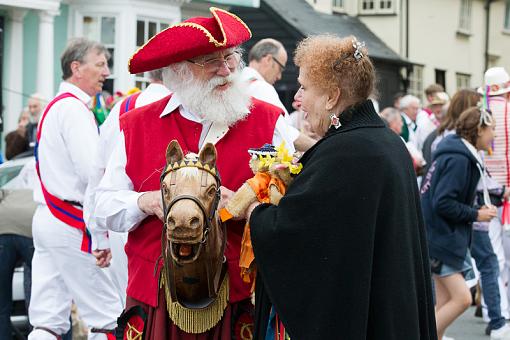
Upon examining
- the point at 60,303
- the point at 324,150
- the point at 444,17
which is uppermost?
the point at 444,17

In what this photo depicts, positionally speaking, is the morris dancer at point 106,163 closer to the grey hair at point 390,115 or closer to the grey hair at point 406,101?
the grey hair at point 390,115

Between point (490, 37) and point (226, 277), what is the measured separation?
1307 inches

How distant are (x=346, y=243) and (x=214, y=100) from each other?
3.43 feet

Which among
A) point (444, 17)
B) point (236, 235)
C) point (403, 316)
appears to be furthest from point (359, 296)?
point (444, 17)

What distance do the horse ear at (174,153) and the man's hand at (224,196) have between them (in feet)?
0.87

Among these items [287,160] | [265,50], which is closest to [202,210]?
[287,160]

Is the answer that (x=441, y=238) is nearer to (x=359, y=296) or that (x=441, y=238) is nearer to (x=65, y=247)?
(x=65, y=247)

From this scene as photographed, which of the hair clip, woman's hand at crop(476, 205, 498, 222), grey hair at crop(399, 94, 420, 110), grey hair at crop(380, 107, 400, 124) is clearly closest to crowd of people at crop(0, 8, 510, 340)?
the hair clip

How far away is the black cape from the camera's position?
3926 millimetres

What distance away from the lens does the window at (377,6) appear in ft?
104

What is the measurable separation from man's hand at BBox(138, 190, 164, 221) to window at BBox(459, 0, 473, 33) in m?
30.7

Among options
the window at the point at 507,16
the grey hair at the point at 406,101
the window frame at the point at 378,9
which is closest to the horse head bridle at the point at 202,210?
the grey hair at the point at 406,101

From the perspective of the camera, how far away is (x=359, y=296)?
154 inches

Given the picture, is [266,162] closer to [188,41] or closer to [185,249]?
[185,249]
